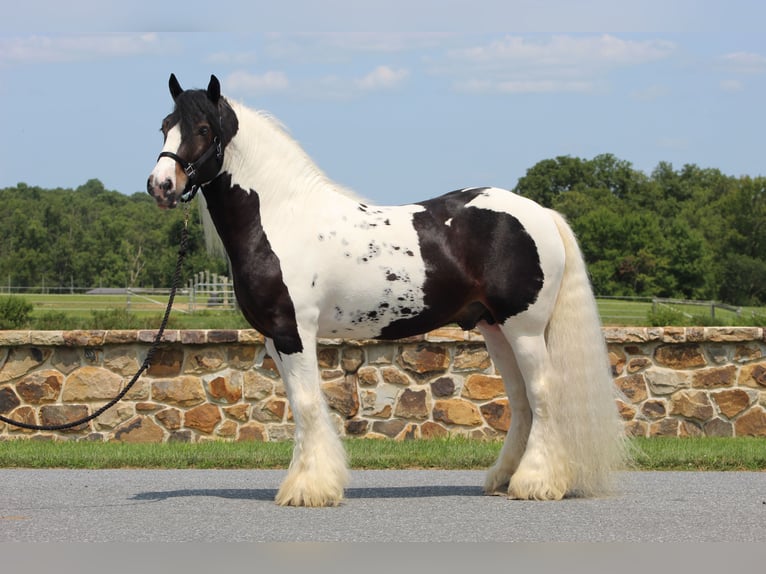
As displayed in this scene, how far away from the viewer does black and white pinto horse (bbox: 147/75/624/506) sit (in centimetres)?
650

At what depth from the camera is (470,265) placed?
22.3ft

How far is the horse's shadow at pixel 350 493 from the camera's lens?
690 centimetres

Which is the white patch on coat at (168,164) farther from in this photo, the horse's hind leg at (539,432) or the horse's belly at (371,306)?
the horse's hind leg at (539,432)

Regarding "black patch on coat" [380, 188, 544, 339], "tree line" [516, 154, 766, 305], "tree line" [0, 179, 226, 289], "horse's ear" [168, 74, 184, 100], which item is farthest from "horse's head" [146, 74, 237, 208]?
"tree line" [0, 179, 226, 289]

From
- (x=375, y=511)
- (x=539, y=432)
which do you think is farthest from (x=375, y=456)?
(x=375, y=511)

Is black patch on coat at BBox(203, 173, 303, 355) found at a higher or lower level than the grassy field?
higher

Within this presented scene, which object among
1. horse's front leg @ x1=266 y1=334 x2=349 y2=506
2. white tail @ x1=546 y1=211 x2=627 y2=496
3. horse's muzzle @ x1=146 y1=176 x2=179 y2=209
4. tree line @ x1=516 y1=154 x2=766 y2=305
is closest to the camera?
horse's muzzle @ x1=146 y1=176 x2=179 y2=209

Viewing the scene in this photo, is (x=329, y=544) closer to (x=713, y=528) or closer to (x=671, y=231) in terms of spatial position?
(x=713, y=528)

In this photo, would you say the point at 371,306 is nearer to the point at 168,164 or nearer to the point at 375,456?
the point at 168,164

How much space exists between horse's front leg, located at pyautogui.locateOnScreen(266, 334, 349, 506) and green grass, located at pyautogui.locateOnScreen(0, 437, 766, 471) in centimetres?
223

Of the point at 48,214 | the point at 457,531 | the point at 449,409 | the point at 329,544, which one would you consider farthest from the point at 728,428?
the point at 48,214

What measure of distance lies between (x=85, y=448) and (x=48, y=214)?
71074 mm

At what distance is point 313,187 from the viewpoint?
22.6 ft

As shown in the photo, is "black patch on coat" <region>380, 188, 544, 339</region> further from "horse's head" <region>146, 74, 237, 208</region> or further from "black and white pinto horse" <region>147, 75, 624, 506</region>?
"horse's head" <region>146, 74, 237, 208</region>
